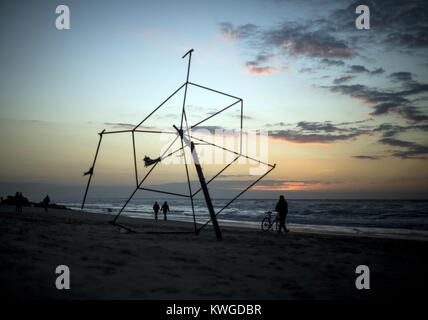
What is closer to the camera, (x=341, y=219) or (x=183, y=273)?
(x=183, y=273)

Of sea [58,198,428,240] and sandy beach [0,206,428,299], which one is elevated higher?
sandy beach [0,206,428,299]

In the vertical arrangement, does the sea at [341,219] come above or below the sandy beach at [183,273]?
below

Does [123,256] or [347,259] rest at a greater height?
[123,256]

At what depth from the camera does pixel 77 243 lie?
8180 millimetres

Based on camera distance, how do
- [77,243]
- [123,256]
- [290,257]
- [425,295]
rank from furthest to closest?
[290,257], [77,243], [123,256], [425,295]

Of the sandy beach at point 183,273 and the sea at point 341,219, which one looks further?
the sea at point 341,219

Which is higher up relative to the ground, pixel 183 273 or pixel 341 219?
pixel 183 273

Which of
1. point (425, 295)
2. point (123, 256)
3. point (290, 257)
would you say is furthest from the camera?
point (290, 257)

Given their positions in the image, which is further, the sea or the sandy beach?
the sea
